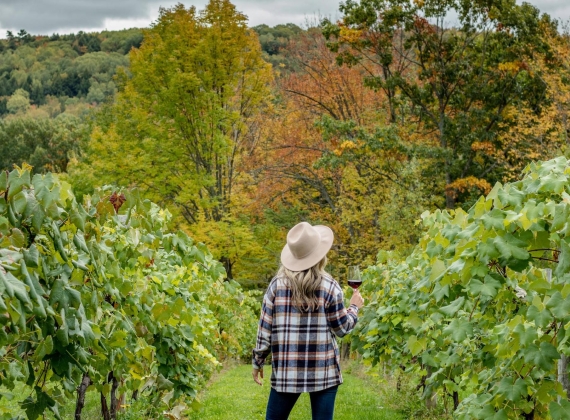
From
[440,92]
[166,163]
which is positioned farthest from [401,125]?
[166,163]

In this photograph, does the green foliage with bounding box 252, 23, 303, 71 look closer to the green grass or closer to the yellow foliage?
the yellow foliage

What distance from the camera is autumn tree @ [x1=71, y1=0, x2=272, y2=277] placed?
23.9 metres

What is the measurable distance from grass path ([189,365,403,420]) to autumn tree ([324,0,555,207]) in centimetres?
1210

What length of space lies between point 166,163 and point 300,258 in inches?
809

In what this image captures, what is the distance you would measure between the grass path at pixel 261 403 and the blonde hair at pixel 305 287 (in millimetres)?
5021

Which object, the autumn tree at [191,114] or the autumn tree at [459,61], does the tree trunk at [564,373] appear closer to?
the autumn tree at [191,114]

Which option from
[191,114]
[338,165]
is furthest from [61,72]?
[338,165]

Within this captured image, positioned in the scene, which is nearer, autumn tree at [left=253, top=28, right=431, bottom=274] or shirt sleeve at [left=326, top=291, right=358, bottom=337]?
shirt sleeve at [left=326, top=291, right=358, bottom=337]

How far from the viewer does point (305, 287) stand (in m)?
4.45

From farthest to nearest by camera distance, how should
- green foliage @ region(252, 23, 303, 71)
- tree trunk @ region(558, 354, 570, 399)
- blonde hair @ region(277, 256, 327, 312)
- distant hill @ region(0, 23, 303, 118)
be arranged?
1. distant hill @ region(0, 23, 303, 118)
2. green foliage @ region(252, 23, 303, 71)
3. blonde hair @ region(277, 256, 327, 312)
4. tree trunk @ region(558, 354, 570, 399)

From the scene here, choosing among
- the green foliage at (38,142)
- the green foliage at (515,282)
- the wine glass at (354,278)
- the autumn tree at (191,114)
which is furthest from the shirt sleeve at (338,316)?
the green foliage at (38,142)

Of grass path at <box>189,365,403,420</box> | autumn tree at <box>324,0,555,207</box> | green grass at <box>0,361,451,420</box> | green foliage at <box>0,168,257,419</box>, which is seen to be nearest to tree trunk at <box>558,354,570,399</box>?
green foliage at <box>0,168,257,419</box>

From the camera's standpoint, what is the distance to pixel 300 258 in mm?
4535

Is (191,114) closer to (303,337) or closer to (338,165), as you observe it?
(338,165)
